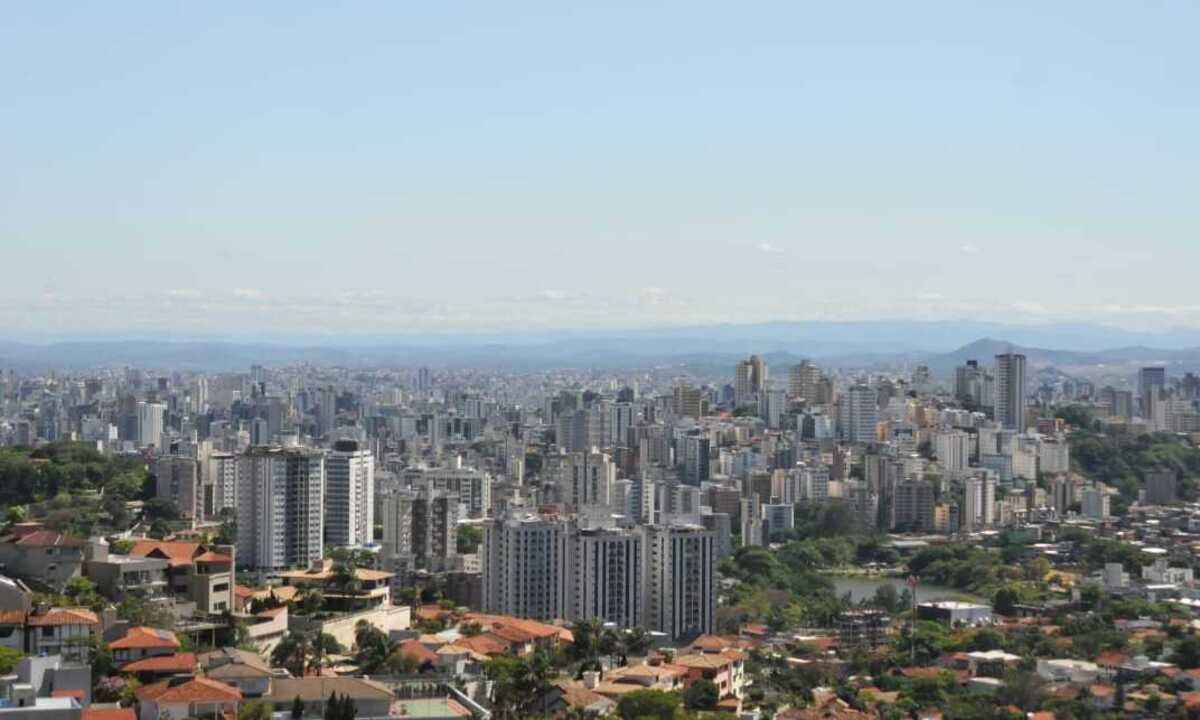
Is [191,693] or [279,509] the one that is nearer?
[191,693]

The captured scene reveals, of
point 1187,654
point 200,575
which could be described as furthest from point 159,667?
point 1187,654

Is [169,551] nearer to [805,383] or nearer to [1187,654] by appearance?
[1187,654]

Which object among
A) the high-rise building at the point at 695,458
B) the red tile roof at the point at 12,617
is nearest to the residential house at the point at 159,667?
the red tile roof at the point at 12,617

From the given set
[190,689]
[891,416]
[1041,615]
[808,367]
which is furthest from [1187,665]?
[808,367]

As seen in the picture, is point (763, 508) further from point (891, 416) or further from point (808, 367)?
point (808, 367)

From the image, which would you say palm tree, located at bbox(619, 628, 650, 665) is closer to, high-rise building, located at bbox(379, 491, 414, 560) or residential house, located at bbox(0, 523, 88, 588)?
residential house, located at bbox(0, 523, 88, 588)

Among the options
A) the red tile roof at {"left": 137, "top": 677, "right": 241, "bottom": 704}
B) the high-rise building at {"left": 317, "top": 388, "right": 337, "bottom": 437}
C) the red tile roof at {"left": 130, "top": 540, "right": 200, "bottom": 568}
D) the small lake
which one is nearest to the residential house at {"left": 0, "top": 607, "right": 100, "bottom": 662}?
the red tile roof at {"left": 137, "top": 677, "right": 241, "bottom": 704}
